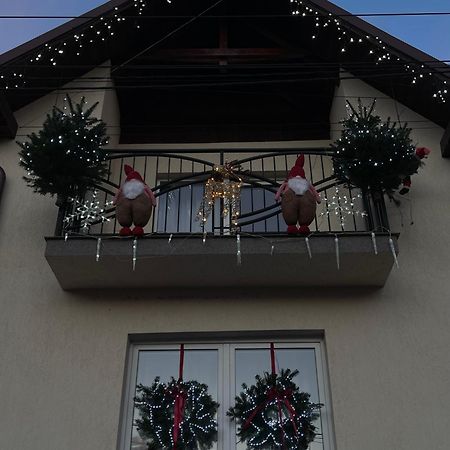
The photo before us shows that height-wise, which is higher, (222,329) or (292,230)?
(292,230)

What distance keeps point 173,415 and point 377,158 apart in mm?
3534

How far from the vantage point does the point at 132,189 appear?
674 centimetres

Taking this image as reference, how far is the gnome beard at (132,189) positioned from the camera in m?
6.70

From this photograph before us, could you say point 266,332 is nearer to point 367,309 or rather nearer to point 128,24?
point 367,309

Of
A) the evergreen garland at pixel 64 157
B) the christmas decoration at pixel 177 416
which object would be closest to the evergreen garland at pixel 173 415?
the christmas decoration at pixel 177 416

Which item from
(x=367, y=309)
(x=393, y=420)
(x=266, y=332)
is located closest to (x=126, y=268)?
(x=266, y=332)

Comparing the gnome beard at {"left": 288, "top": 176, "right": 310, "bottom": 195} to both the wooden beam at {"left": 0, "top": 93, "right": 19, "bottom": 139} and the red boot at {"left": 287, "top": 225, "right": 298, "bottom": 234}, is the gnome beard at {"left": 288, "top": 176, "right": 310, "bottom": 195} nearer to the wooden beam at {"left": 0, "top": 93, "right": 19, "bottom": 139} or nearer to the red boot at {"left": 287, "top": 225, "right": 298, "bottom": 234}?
the red boot at {"left": 287, "top": 225, "right": 298, "bottom": 234}

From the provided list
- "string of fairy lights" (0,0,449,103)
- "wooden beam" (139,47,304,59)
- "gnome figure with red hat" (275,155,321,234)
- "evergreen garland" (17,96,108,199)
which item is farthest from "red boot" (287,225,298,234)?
"wooden beam" (139,47,304,59)

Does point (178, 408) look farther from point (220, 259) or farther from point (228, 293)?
point (220, 259)

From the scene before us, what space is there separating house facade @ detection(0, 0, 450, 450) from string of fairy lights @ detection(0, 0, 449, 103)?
0.08ft

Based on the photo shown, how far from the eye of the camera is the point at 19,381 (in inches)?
246

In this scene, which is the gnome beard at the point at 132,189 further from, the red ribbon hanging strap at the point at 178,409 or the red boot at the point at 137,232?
the red ribbon hanging strap at the point at 178,409

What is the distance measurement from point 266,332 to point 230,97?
4664mm

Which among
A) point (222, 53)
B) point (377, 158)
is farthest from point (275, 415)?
point (222, 53)
